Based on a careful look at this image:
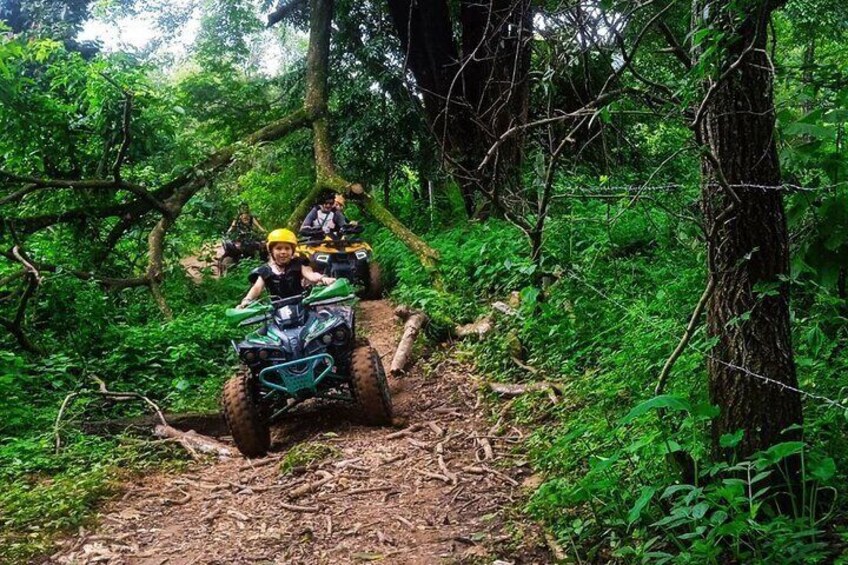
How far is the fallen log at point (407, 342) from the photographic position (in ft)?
23.6

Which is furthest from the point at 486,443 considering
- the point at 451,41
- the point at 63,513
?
the point at 451,41

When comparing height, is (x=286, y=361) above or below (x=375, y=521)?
above

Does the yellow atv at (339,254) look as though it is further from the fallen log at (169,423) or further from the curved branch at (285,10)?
the curved branch at (285,10)

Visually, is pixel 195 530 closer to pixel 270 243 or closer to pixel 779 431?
pixel 270 243

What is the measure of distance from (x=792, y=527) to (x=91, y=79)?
28.1 feet

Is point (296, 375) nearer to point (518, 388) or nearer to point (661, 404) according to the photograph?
point (518, 388)

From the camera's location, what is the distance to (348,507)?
4.34 m

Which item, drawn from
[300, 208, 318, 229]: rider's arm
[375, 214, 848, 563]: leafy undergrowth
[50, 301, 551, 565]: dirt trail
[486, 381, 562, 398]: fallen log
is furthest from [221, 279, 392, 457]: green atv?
[300, 208, 318, 229]: rider's arm

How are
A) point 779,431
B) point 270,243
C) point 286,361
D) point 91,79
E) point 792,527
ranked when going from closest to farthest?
point 792,527 → point 779,431 → point 286,361 → point 270,243 → point 91,79

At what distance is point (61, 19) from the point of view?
20.9 meters

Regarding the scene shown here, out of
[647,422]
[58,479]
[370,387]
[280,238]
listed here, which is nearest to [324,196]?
[280,238]

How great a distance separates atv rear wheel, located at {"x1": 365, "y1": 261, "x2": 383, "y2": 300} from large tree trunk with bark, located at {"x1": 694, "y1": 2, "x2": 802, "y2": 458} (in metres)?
8.49

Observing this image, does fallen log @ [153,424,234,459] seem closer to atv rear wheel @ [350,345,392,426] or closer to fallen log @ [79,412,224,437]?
fallen log @ [79,412,224,437]

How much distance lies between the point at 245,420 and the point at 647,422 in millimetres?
3123
